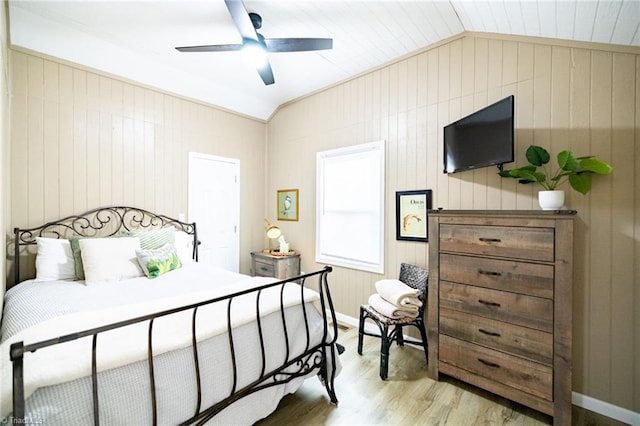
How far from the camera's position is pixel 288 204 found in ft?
13.4

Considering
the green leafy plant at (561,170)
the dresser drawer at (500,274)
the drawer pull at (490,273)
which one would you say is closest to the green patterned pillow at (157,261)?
the dresser drawer at (500,274)

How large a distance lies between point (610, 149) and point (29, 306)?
12.6 feet

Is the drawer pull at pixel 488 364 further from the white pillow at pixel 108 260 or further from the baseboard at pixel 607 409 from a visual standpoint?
the white pillow at pixel 108 260

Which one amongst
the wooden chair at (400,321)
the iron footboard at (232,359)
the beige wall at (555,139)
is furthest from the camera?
the wooden chair at (400,321)

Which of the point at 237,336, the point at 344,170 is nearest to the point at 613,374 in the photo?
the point at 237,336

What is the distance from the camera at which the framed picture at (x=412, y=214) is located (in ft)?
8.96

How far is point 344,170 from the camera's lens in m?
3.47

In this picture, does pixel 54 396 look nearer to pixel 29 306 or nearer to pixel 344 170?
pixel 29 306

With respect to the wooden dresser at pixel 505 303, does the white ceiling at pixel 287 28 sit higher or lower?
higher

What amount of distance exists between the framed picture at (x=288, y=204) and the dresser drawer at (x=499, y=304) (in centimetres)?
231

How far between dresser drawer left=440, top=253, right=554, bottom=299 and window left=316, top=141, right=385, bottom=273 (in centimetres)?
99

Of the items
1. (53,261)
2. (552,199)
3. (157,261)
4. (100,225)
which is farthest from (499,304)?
(100,225)

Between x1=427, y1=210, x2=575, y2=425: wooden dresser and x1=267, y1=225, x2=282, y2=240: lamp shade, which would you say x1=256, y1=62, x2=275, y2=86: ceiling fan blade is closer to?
x1=427, y1=210, x2=575, y2=425: wooden dresser

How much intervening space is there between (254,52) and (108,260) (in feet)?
6.84
